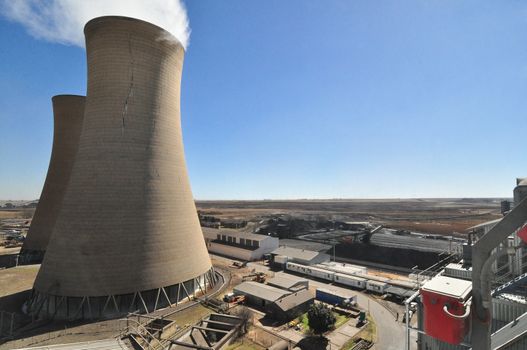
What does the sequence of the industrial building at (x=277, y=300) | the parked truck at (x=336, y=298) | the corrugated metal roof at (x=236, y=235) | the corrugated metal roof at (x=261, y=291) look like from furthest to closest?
1. the corrugated metal roof at (x=236, y=235)
2. the parked truck at (x=336, y=298)
3. the corrugated metal roof at (x=261, y=291)
4. the industrial building at (x=277, y=300)

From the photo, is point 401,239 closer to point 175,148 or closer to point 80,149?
point 175,148

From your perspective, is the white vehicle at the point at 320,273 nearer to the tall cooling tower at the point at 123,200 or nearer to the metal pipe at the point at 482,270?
the tall cooling tower at the point at 123,200

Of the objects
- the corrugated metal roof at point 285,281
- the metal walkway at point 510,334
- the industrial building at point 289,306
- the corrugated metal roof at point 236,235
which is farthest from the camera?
the corrugated metal roof at point 236,235

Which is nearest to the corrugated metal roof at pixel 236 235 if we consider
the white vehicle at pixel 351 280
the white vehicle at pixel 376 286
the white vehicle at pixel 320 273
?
the white vehicle at pixel 320 273

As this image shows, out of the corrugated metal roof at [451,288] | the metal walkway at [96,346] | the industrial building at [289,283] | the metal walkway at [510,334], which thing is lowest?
the industrial building at [289,283]

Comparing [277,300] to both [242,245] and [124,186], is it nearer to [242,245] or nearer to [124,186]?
[124,186]

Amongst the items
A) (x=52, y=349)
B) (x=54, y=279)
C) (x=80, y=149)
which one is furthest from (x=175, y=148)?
(x=52, y=349)

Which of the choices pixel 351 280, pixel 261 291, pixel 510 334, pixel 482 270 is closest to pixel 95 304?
pixel 261 291
